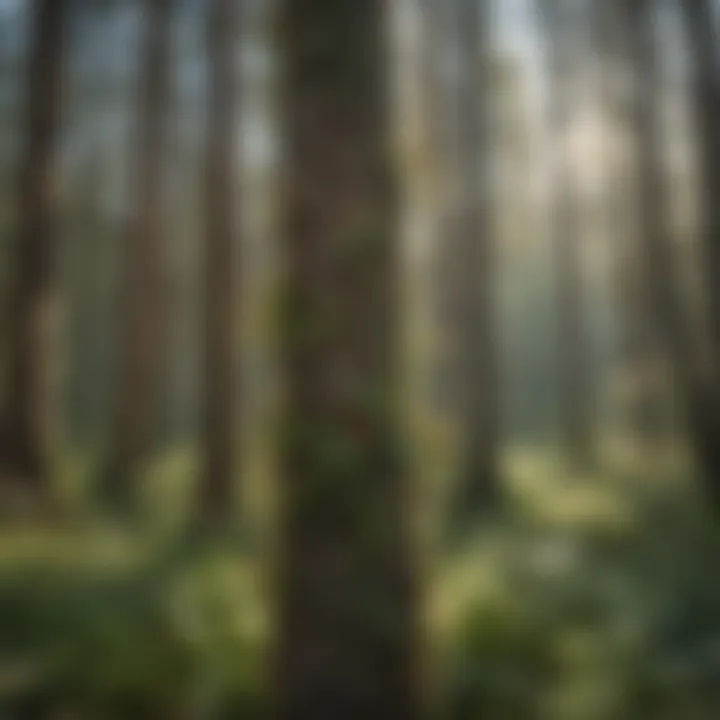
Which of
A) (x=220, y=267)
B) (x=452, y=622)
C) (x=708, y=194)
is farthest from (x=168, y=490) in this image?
(x=708, y=194)

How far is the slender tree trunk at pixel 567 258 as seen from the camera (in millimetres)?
14969

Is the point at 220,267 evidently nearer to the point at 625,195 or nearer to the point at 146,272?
the point at 146,272

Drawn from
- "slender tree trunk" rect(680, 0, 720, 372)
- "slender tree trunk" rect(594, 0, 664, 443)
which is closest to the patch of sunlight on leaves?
"slender tree trunk" rect(680, 0, 720, 372)

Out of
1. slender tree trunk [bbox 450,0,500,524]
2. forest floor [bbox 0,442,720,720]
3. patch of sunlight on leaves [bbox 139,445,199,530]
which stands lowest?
forest floor [bbox 0,442,720,720]

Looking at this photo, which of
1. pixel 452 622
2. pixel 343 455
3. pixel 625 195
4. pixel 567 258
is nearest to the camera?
pixel 343 455

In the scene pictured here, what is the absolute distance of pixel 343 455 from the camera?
14.5 ft

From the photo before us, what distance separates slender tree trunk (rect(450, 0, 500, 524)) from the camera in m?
11.7

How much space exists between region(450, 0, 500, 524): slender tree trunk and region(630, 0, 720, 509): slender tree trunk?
6.38 feet

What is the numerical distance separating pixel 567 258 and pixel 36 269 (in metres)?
11.9

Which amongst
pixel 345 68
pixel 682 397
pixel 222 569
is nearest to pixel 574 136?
pixel 682 397

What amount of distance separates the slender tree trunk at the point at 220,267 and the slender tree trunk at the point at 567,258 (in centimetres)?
471

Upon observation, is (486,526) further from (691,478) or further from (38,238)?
(38,238)

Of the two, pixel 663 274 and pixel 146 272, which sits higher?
pixel 146 272

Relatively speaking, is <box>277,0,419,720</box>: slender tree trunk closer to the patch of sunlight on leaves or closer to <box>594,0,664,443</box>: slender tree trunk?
the patch of sunlight on leaves
